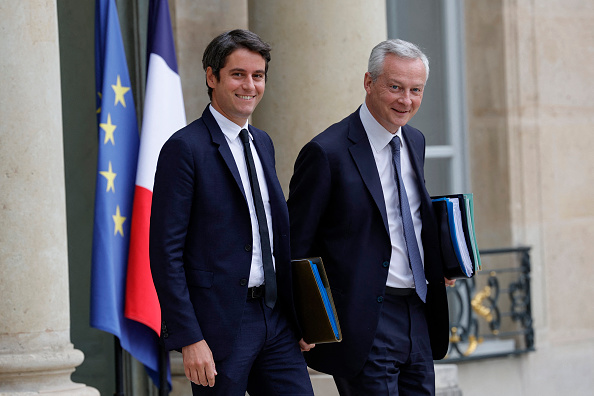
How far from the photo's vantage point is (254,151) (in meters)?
3.53

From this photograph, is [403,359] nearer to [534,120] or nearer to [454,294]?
[454,294]

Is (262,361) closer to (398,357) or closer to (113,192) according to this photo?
(398,357)

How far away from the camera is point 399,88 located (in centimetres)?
375

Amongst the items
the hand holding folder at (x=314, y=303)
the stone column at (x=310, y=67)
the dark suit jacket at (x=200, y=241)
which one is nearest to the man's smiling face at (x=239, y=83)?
the dark suit jacket at (x=200, y=241)

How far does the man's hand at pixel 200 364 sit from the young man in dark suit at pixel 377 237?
0.64 metres

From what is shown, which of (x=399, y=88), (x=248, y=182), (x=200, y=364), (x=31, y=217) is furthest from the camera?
(x=31, y=217)

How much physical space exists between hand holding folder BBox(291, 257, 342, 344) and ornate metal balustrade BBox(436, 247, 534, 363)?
3.98 metres

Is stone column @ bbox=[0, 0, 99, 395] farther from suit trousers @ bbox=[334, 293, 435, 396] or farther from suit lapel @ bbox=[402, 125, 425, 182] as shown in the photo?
suit lapel @ bbox=[402, 125, 425, 182]

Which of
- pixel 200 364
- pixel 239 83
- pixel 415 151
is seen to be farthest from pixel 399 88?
pixel 200 364

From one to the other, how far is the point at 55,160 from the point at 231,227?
161cm

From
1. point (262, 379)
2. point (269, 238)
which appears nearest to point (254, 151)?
point (269, 238)

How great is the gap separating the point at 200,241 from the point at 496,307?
4547 millimetres

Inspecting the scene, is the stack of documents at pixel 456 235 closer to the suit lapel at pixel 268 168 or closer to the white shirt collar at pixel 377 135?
the white shirt collar at pixel 377 135

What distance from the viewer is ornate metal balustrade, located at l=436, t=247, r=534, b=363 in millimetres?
7391
